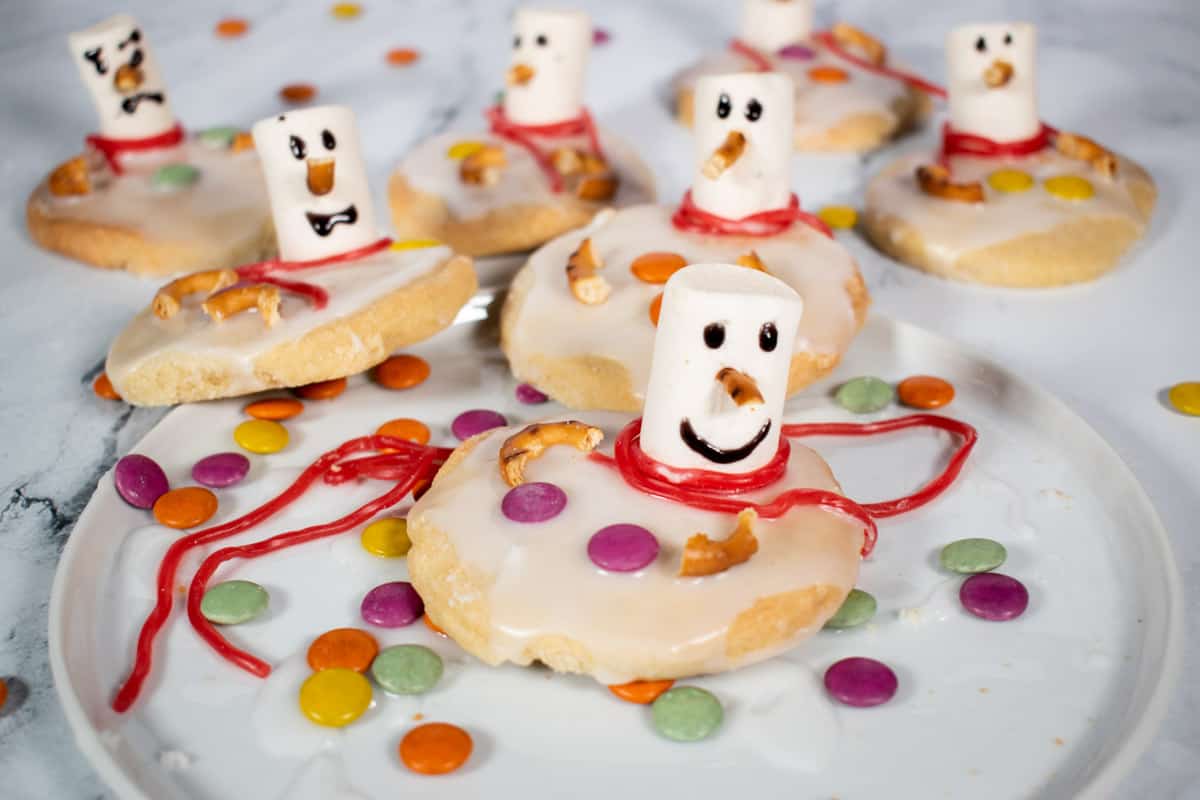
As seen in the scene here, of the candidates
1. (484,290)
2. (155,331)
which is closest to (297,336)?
(155,331)

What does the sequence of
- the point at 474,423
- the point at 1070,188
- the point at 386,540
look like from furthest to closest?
the point at 1070,188 → the point at 474,423 → the point at 386,540

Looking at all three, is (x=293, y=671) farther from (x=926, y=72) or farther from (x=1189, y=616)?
(x=926, y=72)

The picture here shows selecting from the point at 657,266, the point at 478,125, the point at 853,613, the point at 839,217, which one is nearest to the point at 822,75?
the point at 839,217

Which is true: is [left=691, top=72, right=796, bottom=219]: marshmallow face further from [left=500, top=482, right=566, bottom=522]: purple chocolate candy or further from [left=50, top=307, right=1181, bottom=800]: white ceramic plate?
[left=500, top=482, right=566, bottom=522]: purple chocolate candy

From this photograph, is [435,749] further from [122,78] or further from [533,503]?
[122,78]

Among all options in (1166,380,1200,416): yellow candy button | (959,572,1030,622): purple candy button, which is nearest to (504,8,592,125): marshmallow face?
(1166,380,1200,416): yellow candy button

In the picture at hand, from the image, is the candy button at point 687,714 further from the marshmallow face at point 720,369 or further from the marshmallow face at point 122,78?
the marshmallow face at point 122,78
